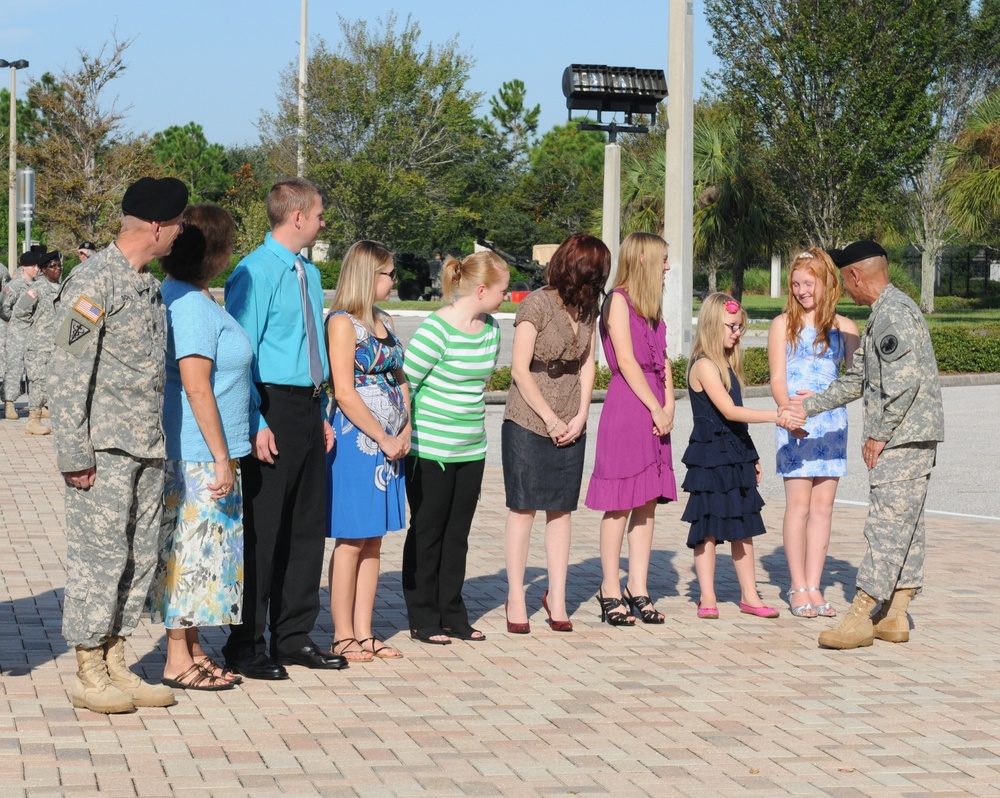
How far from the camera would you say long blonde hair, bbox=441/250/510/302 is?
6762 millimetres

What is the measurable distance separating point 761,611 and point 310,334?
9.56ft

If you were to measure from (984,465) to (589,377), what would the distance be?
7.83 metres

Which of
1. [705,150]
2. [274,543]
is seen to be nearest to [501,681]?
[274,543]

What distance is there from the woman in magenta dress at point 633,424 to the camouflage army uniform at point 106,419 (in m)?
2.57

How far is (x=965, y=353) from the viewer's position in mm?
24531

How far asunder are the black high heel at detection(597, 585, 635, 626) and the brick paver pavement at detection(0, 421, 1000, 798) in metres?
0.07

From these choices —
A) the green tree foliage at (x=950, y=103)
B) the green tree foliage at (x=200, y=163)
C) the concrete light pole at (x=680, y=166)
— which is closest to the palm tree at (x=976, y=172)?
the concrete light pole at (x=680, y=166)

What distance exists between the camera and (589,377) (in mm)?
7078

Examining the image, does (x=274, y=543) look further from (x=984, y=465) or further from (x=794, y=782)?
(x=984, y=465)

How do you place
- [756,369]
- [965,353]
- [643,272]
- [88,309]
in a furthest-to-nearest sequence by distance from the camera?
[965,353], [756,369], [643,272], [88,309]

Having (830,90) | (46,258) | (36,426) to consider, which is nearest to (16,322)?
(46,258)

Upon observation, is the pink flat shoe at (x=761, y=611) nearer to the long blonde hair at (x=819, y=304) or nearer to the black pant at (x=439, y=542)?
the long blonde hair at (x=819, y=304)

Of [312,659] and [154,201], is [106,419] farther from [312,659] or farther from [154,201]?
[312,659]

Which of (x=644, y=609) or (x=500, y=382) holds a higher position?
(x=500, y=382)
